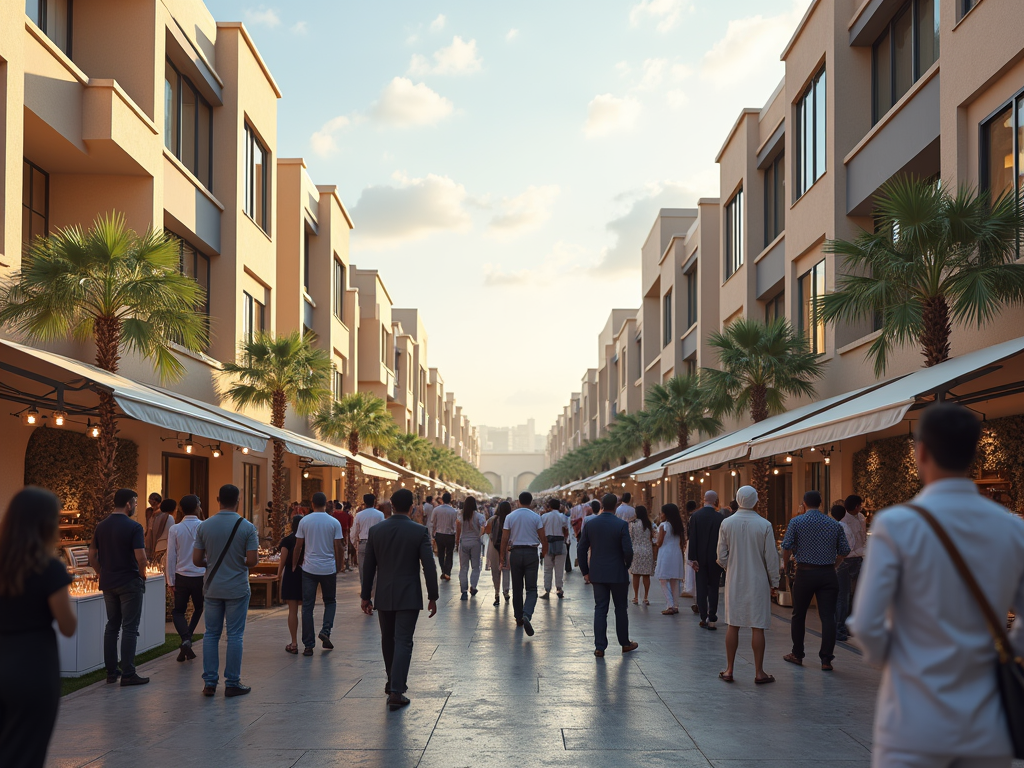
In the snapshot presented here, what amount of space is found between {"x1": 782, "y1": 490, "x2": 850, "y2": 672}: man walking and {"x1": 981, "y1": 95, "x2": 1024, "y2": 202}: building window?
5267mm

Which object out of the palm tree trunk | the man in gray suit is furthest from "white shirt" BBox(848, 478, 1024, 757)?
the palm tree trunk

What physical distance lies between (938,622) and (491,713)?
5513 mm

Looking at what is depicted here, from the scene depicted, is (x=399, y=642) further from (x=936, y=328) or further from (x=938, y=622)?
(x=936, y=328)

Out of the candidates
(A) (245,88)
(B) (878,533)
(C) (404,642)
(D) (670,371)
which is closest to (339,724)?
(C) (404,642)

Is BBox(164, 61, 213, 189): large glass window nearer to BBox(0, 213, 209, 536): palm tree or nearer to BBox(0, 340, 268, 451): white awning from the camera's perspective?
BBox(0, 213, 209, 536): palm tree

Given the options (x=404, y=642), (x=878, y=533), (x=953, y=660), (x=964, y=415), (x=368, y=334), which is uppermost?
(x=368, y=334)

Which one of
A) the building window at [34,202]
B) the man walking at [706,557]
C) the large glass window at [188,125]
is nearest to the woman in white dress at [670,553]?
the man walking at [706,557]

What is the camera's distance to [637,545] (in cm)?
1638

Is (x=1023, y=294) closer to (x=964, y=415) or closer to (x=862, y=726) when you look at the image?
(x=862, y=726)

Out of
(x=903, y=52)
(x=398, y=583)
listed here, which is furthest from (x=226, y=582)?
(x=903, y=52)

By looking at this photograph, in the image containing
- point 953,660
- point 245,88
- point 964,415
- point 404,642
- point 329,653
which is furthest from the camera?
point 245,88

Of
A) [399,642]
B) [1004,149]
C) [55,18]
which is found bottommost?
[399,642]

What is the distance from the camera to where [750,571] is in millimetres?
9375

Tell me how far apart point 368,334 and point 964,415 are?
46073 mm
